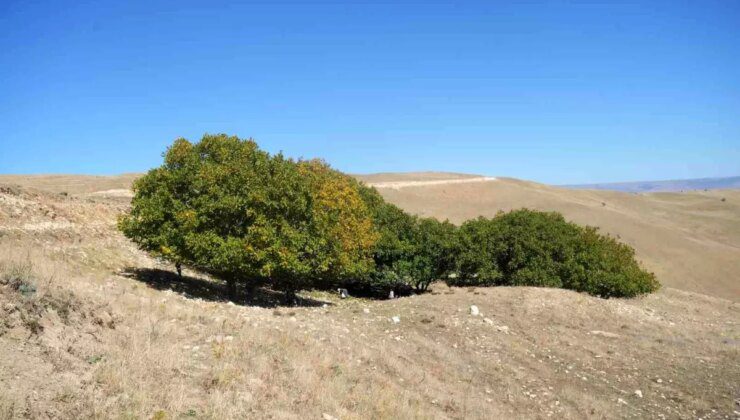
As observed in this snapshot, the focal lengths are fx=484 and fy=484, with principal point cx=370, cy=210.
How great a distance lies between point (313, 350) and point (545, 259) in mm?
22575

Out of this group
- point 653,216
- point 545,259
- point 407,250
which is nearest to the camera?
point 545,259

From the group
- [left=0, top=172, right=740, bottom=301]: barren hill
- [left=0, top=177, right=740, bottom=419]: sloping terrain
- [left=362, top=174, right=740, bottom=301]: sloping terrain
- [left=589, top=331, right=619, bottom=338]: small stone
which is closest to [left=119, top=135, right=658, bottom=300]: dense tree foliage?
[left=0, top=177, right=740, bottom=419]: sloping terrain

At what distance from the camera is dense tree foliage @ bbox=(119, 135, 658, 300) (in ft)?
69.1

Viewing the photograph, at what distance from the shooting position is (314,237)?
23562mm

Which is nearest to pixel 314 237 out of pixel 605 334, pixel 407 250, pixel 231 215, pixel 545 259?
pixel 231 215

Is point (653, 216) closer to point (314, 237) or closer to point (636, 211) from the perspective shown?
point (636, 211)

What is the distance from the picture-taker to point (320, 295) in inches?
1267

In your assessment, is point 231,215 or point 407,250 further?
point 407,250

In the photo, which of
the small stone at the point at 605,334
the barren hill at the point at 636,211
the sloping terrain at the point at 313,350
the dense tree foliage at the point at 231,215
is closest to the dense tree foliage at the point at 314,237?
the dense tree foliage at the point at 231,215

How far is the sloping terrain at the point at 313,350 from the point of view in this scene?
29.3 feet

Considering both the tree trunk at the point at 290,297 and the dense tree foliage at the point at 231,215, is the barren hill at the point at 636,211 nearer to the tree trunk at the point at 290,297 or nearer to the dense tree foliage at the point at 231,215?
the dense tree foliage at the point at 231,215

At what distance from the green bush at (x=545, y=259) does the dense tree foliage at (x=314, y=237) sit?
0.23ft

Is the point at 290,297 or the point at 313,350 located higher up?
the point at 313,350

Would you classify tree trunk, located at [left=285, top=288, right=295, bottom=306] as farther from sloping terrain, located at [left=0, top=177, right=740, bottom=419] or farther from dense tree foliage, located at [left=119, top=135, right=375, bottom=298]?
dense tree foliage, located at [left=119, top=135, right=375, bottom=298]
